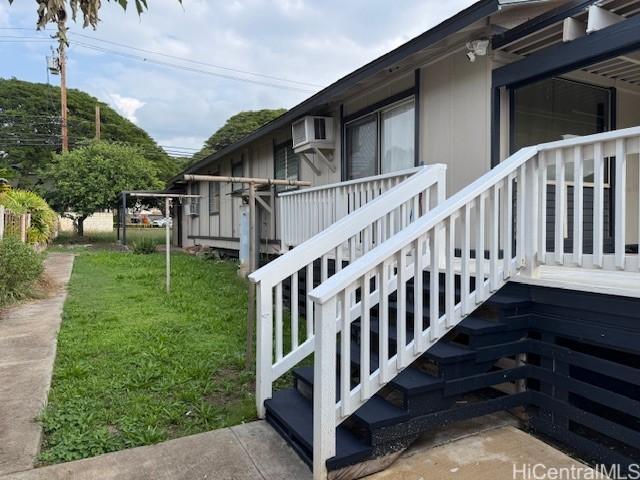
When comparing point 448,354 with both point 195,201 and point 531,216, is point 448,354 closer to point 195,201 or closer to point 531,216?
point 531,216

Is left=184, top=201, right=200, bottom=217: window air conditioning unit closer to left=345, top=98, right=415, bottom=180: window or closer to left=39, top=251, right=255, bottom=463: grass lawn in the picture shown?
left=39, top=251, right=255, bottom=463: grass lawn

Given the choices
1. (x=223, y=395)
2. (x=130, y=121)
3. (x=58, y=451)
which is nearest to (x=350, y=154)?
(x=223, y=395)

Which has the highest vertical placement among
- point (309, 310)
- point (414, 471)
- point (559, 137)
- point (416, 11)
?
point (416, 11)

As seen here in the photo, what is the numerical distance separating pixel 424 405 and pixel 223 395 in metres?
1.62

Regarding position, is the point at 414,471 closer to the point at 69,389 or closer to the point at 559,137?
the point at 69,389

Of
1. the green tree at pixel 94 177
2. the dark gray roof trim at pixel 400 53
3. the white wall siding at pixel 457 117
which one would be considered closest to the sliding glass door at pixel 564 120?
the white wall siding at pixel 457 117

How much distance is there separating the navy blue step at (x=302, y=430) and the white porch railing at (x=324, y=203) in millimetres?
2108

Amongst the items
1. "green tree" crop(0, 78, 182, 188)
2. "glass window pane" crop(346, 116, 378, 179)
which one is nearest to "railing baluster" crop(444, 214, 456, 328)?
"glass window pane" crop(346, 116, 378, 179)

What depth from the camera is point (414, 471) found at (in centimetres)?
244

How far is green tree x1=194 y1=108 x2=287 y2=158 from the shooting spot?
40.2 m

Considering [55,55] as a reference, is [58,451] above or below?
below

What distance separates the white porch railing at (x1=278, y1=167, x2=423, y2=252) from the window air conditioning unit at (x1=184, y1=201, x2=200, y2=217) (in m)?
10.5

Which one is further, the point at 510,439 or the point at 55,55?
the point at 55,55

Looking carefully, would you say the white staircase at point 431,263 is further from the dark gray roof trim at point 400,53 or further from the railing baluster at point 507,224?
the dark gray roof trim at point 400,53
